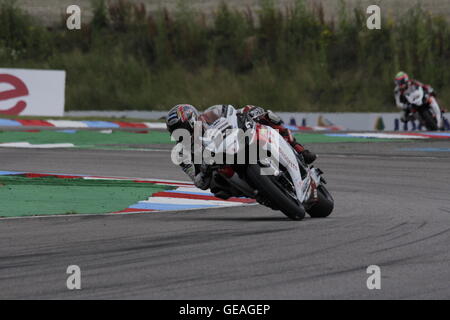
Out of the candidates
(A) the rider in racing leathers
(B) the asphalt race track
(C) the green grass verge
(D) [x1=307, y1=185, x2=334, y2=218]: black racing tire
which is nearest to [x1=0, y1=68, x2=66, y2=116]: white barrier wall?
(A) the rider in racing leathers

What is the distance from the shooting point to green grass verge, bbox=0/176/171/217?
10734 millimetres

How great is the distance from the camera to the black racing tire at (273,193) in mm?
9078

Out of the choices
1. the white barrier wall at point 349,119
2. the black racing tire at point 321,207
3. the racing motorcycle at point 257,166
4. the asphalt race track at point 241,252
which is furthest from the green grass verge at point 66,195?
the white barrier wall at point 349,119

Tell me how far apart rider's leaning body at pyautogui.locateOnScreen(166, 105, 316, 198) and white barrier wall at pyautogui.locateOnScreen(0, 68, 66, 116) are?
18629 mm

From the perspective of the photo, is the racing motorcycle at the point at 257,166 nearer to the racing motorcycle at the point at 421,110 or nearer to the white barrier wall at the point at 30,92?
the racing motorcycle at the point at 421,110

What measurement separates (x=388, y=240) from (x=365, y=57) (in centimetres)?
2830

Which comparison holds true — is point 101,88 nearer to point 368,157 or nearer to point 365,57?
point 365,57

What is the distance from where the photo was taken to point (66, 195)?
12.0 metres

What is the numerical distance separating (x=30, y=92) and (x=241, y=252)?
21.4m

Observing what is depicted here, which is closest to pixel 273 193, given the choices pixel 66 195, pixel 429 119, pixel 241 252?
pixel 241 252

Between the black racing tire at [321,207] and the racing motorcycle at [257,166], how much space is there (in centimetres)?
13

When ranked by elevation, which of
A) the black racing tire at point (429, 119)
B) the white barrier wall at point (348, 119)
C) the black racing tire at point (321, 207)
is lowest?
the black racing tire at point (321, 207)

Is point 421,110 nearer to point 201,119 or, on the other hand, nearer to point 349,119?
point 349,119
